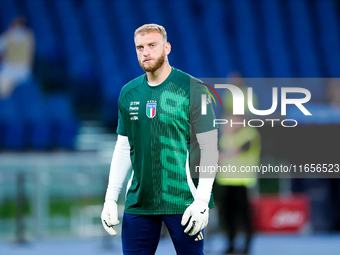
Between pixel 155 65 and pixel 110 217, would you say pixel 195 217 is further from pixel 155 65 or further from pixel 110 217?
pixel 155 65

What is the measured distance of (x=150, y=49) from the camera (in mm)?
2322

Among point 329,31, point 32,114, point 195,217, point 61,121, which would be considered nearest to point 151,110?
point 195,217

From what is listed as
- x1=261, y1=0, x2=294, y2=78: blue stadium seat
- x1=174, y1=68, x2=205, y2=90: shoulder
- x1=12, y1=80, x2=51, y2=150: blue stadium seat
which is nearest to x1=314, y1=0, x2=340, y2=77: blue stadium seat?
x1=261, y1=0, x2=294, y2=78: blue stadium seat

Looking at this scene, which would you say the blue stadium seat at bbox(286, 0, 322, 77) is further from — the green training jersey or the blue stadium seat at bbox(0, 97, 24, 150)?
the green training jersey

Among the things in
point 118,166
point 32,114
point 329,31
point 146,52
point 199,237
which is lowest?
point 199,237

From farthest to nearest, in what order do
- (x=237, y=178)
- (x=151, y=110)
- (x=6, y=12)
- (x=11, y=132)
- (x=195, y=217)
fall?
(x=6, y=12), (x=11, y=132), (x=237, y=178), (x=151, y=110), (x=195, y=217)

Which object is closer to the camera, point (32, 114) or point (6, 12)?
point (32, 114)

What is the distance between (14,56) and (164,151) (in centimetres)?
664

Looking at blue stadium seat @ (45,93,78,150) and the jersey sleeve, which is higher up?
blue stadium seat @ (45,93,78,150)

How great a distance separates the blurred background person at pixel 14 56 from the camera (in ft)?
27.4

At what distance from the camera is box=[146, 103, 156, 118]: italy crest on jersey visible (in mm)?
2352

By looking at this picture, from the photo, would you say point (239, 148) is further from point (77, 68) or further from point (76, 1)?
point (76, 1)

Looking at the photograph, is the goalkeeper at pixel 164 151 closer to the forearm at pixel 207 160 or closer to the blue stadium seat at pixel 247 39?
the forearm at pixel 207 160

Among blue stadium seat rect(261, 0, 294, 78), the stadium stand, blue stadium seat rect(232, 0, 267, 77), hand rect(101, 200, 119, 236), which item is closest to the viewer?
hand rect(101, 200, 119, 236)
